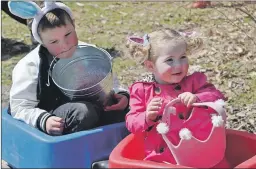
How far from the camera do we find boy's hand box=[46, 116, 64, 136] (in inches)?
97.9

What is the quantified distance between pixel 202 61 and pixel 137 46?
1.63 metres

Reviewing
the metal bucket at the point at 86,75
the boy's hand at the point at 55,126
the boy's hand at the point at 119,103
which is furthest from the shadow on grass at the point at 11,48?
the boy's hand at the point at 55,126

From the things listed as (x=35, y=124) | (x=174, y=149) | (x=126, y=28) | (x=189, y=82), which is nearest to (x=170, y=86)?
(x=189, y=82)

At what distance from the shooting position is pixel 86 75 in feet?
9.00

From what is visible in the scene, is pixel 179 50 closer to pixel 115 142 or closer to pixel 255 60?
pixel 115 142

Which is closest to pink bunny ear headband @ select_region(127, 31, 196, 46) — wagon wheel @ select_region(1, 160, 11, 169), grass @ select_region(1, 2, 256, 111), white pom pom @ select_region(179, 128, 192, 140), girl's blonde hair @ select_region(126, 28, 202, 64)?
girl's blonde hair @ select_region(126, 28, 202, 64)

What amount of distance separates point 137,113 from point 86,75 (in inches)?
20.5

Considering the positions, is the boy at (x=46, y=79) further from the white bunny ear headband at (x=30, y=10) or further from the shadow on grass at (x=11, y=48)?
the shadow on grass at (x=11, y=48)

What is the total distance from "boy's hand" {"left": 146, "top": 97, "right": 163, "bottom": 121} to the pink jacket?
0.03m

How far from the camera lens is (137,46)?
237 cm

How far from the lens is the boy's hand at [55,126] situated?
2.49 m

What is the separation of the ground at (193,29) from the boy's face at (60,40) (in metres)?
0.64

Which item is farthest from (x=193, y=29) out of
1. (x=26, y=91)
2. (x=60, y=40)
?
(x=26, y=91)

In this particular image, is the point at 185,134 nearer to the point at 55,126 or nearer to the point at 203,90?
the point at 203,90
